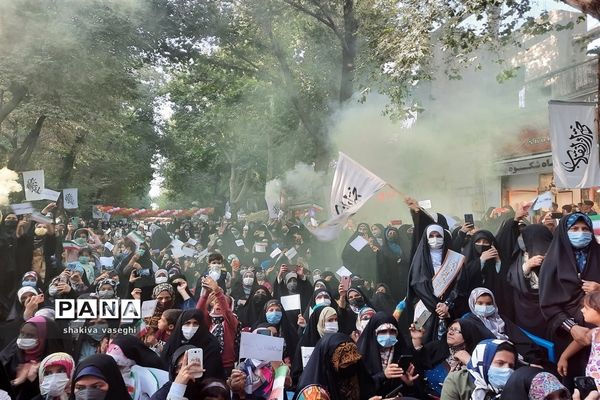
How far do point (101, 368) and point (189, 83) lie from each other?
904cm

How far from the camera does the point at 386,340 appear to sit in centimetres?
377

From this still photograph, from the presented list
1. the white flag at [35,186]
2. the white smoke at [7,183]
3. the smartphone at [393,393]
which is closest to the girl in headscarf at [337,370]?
the smartphone at [393,393]

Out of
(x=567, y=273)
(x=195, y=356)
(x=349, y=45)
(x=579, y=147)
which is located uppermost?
(x=349, y=45)

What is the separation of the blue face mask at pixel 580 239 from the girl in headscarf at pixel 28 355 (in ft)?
11.9

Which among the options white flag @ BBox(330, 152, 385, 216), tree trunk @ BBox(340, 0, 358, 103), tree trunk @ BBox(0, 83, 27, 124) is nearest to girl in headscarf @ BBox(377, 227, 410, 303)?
white flag @ BBox(330, 152, 385, 216)

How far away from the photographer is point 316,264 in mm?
9406

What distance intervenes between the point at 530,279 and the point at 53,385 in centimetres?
351

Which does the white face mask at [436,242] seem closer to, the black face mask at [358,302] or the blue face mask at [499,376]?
the black face mask at [358,302]

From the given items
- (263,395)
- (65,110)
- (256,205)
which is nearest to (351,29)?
(65,110)

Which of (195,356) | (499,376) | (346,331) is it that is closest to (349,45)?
(346,331)

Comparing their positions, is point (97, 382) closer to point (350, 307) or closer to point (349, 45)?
point (350, 307)

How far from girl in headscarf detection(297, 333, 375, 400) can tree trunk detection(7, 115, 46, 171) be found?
9.28m

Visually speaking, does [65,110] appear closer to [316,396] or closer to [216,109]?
[216,109]

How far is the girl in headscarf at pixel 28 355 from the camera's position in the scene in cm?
338
